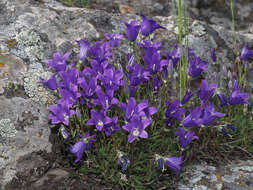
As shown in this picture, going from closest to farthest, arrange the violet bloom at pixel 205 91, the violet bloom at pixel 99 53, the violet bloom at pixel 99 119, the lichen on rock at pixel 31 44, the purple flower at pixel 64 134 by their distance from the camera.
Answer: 1. the violet bloom at pixel 99 119
2. the purple flower at pixel 64 134
3. the violet bloom at pixel 205 91
4. the violet bloom at pixel 99 53
5. the lichen on rock at pixel 31 44

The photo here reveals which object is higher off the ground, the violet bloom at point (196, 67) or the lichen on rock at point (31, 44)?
the lichen on rock at point (31, 44)

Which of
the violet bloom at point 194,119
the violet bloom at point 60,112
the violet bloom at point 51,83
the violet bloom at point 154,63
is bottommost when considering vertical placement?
the violet bloom at point 194,119

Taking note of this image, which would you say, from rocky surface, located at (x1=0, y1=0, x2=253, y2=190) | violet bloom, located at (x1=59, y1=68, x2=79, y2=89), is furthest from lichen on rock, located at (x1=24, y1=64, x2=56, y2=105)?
violet bloom, located at (x1=59, y1=68, x2=79, y2=89)

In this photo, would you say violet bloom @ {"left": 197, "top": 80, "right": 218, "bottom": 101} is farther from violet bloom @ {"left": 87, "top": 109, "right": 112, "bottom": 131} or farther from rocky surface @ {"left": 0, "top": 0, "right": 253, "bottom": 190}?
violet bloom @ {"left": 87, "top": 109, "right": 112, "bottom": 131}

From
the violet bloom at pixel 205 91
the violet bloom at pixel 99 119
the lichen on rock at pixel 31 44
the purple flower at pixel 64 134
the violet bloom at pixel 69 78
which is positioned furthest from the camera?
the lichen on rock at pixel 31 44

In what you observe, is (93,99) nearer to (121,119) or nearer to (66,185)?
(121,119)

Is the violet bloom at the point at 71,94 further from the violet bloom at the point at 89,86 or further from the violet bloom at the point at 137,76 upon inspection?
the violet bloom at the point at 137,76

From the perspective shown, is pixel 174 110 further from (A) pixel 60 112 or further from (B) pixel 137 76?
(A) pixel 60 112

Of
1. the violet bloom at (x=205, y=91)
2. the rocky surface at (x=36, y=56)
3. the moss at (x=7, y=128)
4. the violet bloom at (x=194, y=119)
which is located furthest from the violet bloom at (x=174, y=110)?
the moss at (x=7, y=128)
